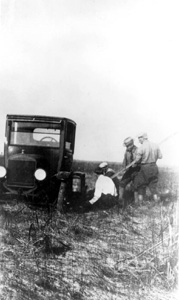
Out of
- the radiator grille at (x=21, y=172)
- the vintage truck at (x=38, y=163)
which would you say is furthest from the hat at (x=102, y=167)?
the radiator grille at (x=21, y=172)

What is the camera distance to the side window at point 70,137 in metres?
5.32

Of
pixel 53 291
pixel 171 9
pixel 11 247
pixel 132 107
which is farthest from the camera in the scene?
pixel 132 107

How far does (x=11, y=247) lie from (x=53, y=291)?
71 cm

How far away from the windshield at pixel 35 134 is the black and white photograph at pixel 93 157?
0.26m

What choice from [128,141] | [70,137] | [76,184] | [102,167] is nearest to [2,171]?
[76,184]

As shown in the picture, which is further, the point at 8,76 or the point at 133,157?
the point at 133,157

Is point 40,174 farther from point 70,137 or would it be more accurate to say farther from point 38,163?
point 70,137

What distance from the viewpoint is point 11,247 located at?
3.12 meters

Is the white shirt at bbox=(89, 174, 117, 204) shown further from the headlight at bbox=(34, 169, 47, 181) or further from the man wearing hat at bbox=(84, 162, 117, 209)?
the headlight at bbox=(34, 169, 47, 181)

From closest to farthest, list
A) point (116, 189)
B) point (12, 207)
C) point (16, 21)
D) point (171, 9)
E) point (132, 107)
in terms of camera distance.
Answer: point (171, 9) < point (16, 21) < point (132, 107) < point (12, 207) < point (116, 189)

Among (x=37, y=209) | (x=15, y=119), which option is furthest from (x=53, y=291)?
(x=15, y=119)

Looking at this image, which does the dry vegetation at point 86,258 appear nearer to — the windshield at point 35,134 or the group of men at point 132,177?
the group of men at point 132,177

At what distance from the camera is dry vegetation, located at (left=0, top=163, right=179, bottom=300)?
8.94ft

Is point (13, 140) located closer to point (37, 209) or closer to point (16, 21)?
point (37, 209)
